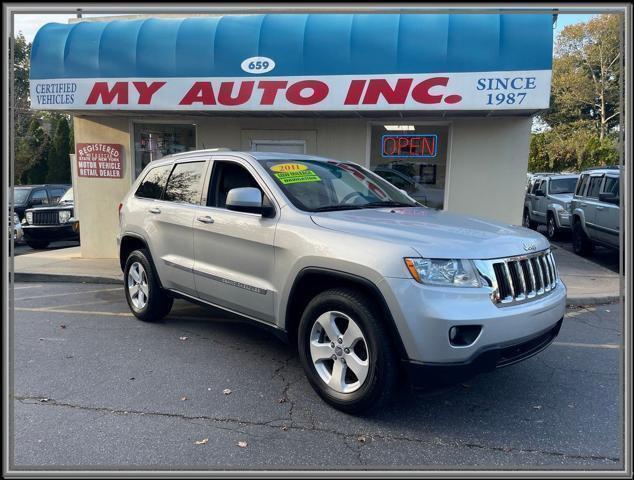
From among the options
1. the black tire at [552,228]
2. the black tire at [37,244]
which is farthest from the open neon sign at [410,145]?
the black tire at [37,244]

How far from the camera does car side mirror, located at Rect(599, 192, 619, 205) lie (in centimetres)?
944

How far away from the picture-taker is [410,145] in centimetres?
889

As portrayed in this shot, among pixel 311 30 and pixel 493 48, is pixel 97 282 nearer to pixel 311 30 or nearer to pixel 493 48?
pixel 311 30

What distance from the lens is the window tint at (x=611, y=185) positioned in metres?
9.81

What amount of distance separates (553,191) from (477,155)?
8021 millimetres

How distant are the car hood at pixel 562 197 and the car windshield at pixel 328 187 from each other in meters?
11.0

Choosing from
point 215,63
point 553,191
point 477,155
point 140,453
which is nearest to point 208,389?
point 140,453

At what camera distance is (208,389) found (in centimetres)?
402

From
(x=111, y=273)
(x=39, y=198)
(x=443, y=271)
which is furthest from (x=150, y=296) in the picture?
(x=39, y=198)

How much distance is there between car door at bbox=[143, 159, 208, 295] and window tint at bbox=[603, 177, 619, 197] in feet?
27.9

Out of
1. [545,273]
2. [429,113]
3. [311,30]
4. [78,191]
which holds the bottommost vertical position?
[545,273]

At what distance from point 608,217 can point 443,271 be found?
8.20m

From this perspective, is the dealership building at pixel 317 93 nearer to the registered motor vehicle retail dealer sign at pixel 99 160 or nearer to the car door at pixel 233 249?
the registered motor vehicle retail dealer sign at pixel 99 160

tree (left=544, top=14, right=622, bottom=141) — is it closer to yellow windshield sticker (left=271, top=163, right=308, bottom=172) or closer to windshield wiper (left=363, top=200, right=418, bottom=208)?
windshield wiper (left=363, top=200, right=418, bottom=208)
